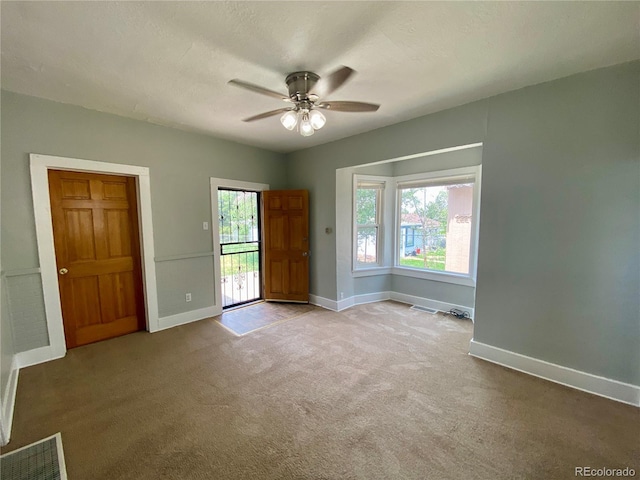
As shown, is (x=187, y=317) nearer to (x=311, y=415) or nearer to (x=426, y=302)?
(x=311, y=415)

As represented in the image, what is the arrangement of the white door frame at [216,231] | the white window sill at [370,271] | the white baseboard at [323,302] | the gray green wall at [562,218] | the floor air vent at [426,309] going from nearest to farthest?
the gray green wall at [562,218], the white door frame at [216,231], the floor air vent at [426,309], the white baseboard at [323,302], the white window sill at [370,271]

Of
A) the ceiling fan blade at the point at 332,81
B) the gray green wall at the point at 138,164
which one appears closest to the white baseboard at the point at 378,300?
the gray green wall at the point at 138,164

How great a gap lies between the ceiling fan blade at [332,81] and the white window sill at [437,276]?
3.21m

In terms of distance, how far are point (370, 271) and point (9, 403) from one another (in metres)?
4.11

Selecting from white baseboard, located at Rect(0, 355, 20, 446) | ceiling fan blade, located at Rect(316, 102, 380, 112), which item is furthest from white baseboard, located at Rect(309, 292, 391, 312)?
white baseboard, located at Rect(0, 355, 20, 446)

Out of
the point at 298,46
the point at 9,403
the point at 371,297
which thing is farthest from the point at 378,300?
the point at 9,403

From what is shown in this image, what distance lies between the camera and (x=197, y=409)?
Result: 1.96 metres

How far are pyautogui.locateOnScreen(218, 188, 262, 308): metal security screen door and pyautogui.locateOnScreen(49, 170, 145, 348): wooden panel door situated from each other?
116 centimetres

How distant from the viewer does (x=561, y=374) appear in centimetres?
224

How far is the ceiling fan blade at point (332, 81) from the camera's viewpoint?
164 cm

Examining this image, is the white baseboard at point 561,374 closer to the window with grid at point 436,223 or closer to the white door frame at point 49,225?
the window with grid at point 436,223

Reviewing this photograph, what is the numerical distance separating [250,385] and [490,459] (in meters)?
1.77

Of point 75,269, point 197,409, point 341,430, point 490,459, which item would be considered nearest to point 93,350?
point 75,269

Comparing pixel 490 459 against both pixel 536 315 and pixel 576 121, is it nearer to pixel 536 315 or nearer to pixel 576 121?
pixel 536 315
